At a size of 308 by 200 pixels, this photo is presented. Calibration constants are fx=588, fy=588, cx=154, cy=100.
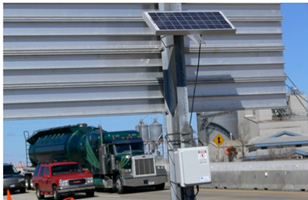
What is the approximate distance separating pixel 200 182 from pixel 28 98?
281 cm

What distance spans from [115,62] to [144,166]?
23.5 meters

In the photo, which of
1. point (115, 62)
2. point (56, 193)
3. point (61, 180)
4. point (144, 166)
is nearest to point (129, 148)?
point (144, 166)

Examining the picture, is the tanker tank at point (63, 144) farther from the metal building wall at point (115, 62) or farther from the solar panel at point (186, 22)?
the solar panel at point (186, 22)

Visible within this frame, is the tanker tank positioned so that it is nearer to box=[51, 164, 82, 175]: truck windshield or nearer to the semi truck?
the semi truck

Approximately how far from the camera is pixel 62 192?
27359 millimetres

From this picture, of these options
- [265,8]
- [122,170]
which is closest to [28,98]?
[265,8]

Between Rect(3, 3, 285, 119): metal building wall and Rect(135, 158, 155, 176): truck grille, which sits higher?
Rect(3, 3, 285, 119): metal building wall

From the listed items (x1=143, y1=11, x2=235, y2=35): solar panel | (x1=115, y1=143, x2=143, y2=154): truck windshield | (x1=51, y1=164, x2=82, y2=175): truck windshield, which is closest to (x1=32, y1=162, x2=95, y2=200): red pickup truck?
(x1=51, y1=164, x2=82, y2=175): truck windshield

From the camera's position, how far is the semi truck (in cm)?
3034

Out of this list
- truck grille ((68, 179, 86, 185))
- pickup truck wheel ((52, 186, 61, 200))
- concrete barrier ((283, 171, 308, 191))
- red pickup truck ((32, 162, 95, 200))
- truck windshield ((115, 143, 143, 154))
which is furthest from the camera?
truck windshield ((115, 143, 143, 154))

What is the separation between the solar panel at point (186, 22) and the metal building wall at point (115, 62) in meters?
0.25

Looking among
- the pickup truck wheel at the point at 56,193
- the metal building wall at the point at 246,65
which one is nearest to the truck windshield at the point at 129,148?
the pickup truck wheel at the point at 56,193

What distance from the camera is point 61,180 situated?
1091 inches

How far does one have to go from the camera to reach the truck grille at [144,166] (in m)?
30.4
